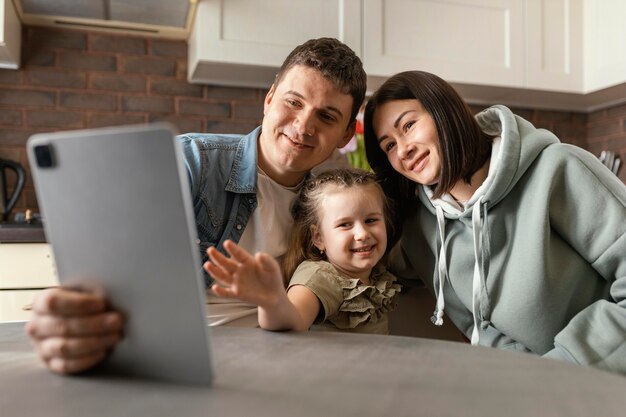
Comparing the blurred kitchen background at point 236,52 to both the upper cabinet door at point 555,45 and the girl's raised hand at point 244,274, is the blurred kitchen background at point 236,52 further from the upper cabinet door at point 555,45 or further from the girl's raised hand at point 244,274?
the girl's raised hand at point 244,274

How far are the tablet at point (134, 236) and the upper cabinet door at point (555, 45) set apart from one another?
2.48 meters

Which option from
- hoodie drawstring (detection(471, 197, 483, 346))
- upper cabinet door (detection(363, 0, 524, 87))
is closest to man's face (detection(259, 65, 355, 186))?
hoodie drawstring (detection(471, 197, 483, 346))

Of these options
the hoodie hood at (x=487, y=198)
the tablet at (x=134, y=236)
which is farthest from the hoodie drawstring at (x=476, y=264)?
the tablet at (x=134, y=236)

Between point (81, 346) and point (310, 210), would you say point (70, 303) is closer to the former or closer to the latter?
point (81, 346)

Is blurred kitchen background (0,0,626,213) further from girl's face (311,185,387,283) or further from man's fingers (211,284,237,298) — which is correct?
man's fingers (211,284,237,298)

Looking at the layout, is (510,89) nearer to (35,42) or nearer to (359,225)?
(359,225)

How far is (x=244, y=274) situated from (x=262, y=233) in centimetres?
58

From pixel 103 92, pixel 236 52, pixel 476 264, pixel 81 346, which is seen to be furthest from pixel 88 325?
pixel 103 92

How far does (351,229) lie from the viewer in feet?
4.31

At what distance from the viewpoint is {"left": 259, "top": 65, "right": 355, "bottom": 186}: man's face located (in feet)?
4.25

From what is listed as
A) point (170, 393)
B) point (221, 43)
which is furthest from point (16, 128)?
point (170, 393)

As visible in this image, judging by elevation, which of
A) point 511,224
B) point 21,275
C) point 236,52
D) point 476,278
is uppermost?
point 236,52

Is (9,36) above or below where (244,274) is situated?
above

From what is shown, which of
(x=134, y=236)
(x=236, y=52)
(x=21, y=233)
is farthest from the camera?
(x=236, y=52)
